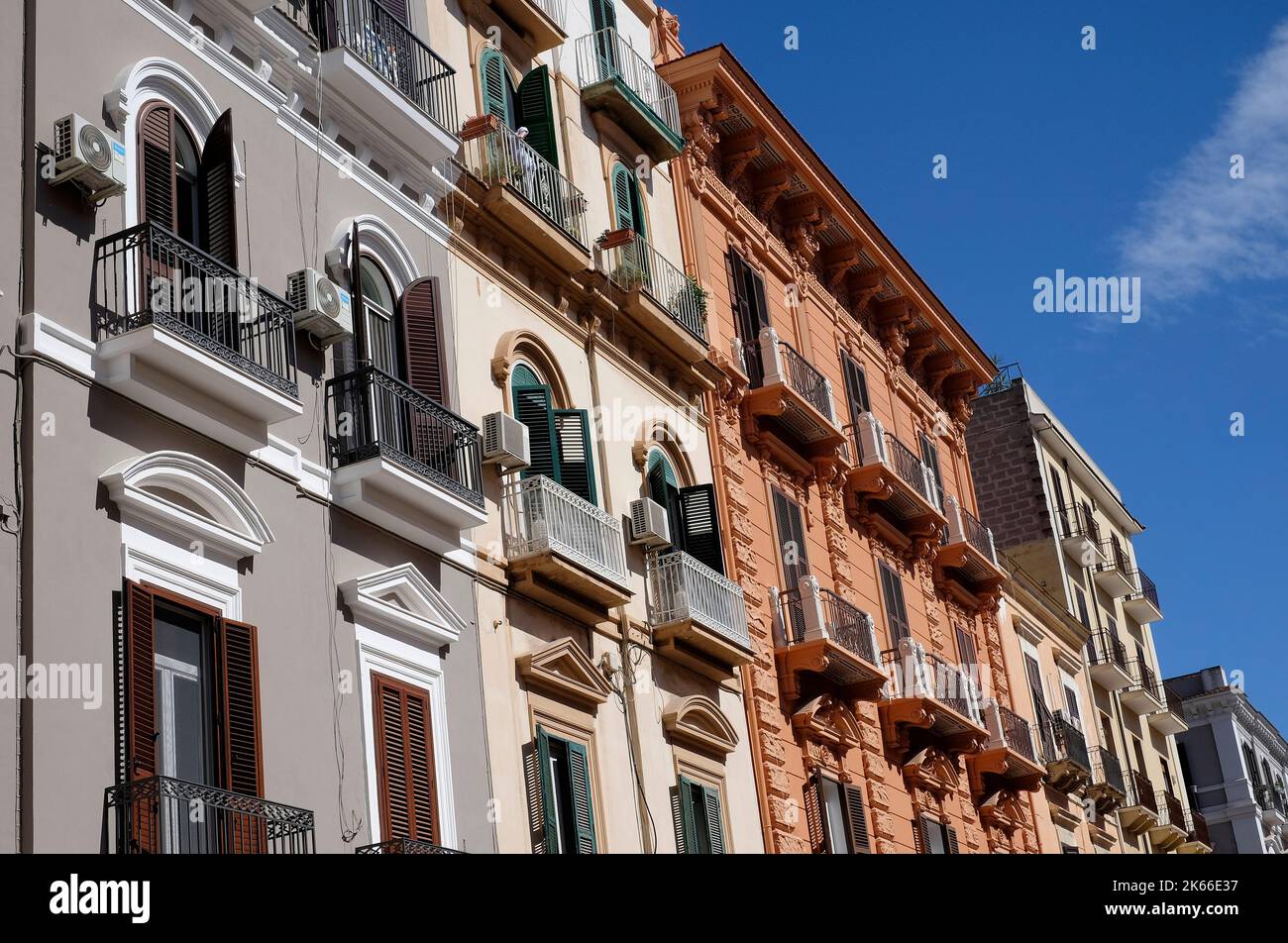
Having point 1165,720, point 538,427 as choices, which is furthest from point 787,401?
point 1165,720

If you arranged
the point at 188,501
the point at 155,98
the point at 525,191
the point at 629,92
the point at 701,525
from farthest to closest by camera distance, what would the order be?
the point at 629,92 < the point at 701,525 < the point at 525,191 < the point at 155,98 < the point at 188,501

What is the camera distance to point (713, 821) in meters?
18.5

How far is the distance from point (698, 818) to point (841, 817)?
13.3 feet

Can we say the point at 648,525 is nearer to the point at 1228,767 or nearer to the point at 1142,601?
the point at 1142,601

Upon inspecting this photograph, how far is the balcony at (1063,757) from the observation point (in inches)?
1180

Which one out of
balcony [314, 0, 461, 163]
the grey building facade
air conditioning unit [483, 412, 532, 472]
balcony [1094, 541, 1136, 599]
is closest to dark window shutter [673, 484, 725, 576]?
air conditioning unit [483, 412, 532, 472]

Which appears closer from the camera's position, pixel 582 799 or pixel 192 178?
pixel 192 178

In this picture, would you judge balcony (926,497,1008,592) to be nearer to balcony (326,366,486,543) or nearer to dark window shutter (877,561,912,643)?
dark window shutter (877,561,912,643)

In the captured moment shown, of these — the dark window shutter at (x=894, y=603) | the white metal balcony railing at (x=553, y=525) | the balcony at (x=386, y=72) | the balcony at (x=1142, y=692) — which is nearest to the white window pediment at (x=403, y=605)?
the white metal balcony railing at (x=553, y=525)

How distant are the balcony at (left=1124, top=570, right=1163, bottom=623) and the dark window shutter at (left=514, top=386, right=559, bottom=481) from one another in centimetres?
2653

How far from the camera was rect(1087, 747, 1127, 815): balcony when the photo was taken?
105 ft
